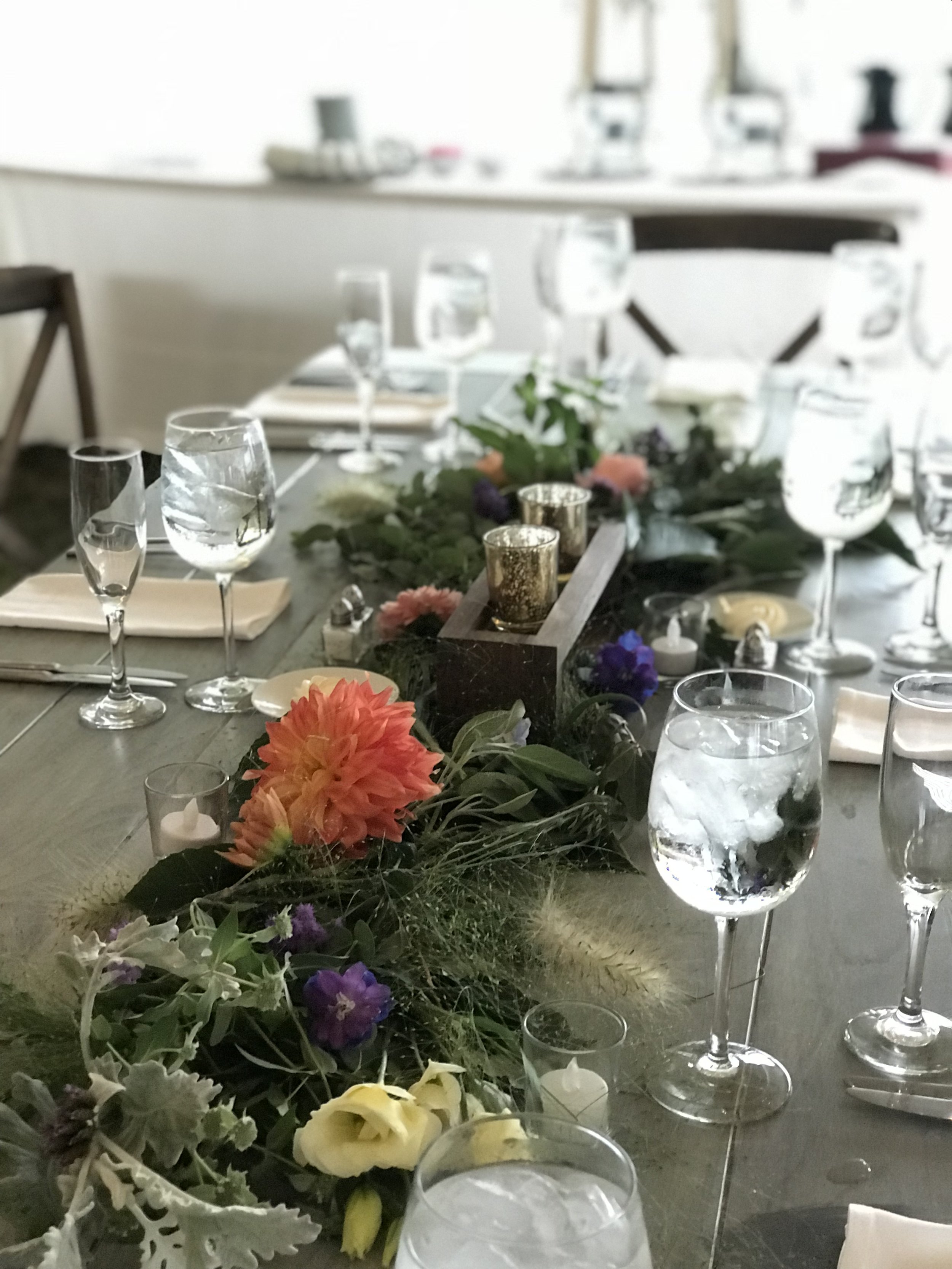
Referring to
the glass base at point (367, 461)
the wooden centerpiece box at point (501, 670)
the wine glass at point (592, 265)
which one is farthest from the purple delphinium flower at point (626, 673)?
the wine glass at point (592, 265)

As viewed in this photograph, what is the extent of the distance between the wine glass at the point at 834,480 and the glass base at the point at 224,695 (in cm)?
46

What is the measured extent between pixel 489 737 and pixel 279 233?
9.04 ft

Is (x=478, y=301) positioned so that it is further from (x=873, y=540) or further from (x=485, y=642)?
(x=485, y=642)

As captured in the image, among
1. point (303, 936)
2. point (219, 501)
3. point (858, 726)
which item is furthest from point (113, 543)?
point (858, 726)

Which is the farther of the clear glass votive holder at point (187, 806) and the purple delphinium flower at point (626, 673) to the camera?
the purple delphinium flower at point (626, 673)

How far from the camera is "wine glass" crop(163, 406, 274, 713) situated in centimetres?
113

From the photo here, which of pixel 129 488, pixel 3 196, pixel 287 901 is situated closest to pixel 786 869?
pixel 287 901

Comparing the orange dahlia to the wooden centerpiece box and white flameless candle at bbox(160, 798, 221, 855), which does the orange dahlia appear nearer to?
white flameless candle at bbox(160, 798, 221, 855)

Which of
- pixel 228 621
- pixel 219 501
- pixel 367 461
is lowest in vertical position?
pixel 367 461

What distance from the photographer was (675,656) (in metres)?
1.22

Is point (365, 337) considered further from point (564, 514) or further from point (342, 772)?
point (342, 772)

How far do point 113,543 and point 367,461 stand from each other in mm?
748

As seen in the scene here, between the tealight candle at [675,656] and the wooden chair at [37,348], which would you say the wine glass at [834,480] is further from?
the wooden chair at [37,348]

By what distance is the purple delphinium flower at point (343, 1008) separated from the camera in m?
0.70
